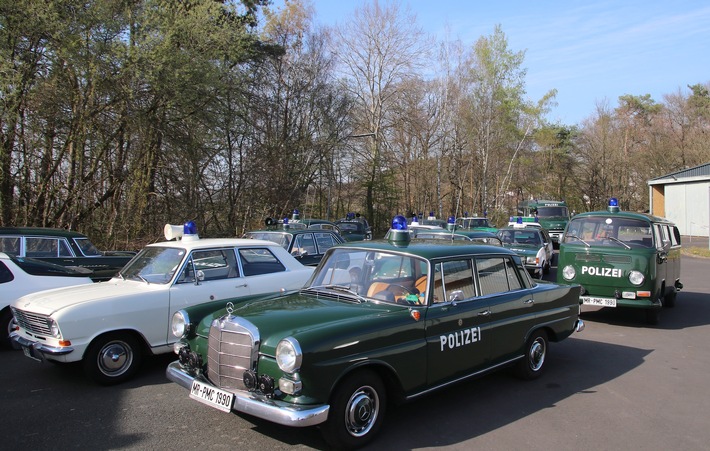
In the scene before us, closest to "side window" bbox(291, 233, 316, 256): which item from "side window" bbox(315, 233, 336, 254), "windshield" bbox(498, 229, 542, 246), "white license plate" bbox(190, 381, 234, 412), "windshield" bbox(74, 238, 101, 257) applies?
"side window" bbox(315, 233, 336, 254)

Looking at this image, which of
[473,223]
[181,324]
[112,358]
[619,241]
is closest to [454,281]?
[181,324]

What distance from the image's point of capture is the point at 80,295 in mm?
5910

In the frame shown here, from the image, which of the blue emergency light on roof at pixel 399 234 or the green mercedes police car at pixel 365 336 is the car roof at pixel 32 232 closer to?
the green mercedes police car at pixel 365 336

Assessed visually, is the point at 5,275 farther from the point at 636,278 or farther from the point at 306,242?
the point at 636,278

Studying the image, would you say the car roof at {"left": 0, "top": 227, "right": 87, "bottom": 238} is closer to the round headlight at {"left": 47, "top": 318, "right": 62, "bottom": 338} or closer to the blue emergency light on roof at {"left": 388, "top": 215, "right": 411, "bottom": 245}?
the round headlight at {"left": 47, "top": 318, "right": 62, "bottom": 338}

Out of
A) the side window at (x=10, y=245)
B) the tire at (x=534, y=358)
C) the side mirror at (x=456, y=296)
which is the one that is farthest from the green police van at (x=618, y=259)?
the side window at (x=10, y=245)

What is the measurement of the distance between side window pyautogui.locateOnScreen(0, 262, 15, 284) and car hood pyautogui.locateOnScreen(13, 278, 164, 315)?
5.13ft

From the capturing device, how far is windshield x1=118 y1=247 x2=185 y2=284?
654 cm

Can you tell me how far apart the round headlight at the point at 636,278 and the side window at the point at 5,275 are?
32.7 ft

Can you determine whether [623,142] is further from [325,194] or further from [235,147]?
[235,147]

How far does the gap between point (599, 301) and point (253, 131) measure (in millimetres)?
20404

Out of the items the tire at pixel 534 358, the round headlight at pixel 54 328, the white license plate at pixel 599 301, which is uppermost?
the round headlight at pixel 54 328

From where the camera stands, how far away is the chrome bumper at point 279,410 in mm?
3639

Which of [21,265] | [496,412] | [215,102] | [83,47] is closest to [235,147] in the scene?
[215,102]
